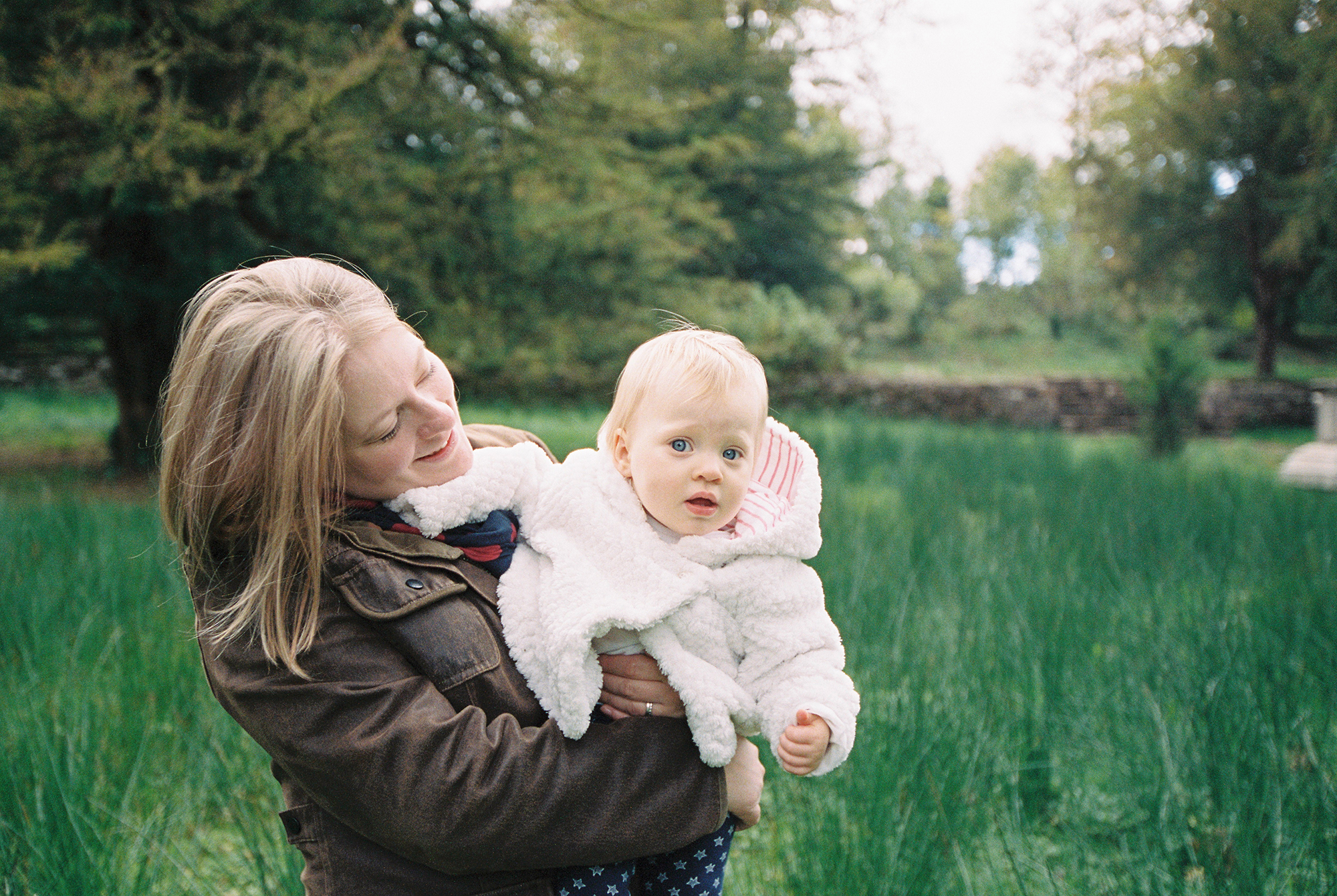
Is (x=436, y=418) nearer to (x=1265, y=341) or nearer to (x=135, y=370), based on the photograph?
(x=135, y=370)

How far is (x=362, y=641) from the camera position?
917 mm

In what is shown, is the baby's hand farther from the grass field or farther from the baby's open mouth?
the grass field

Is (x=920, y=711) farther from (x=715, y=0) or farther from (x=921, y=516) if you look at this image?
(x=715, y=0)

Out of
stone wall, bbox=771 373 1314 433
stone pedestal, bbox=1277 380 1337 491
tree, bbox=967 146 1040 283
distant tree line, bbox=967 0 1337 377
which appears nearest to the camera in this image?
stone pedestal, bbox=1277 380 1337 491

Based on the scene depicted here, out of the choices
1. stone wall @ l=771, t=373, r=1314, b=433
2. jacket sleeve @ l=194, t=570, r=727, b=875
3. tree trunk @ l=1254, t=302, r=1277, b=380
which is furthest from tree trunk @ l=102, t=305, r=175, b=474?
tree trunk @ l=1254, t=302, r=1277, b=380

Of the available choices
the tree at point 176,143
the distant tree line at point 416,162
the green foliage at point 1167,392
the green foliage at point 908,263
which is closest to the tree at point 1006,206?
the green foliage at point 908,263

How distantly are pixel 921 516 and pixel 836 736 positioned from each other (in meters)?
3.56

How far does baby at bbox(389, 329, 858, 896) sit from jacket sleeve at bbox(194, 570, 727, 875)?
0.13 ft

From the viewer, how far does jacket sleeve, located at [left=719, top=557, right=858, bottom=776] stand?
3.22 ft

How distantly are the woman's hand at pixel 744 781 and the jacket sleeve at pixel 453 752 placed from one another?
0.06 meters

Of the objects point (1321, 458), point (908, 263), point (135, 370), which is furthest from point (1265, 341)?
point (135, 370)

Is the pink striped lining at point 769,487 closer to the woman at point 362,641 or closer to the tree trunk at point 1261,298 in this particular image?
the woman at point 362,641

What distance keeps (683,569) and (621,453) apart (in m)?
0.19

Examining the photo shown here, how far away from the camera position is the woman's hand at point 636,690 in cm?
100
